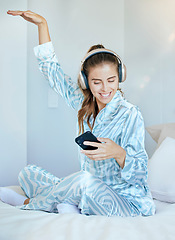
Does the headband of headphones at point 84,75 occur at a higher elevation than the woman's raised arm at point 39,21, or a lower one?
lower

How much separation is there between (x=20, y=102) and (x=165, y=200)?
4.90ft

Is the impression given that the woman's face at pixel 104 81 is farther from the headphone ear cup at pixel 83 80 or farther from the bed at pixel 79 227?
the bed at pixel 79 227

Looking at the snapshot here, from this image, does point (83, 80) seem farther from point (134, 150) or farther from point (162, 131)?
point (162, 131)

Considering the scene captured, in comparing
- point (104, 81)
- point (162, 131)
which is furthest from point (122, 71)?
point (162, 131)

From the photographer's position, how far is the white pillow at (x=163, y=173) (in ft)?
4.83

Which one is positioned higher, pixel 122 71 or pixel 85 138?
pixel 122 71

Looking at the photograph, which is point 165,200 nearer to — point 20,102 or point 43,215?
point 43,215

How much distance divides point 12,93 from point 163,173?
4.79 feet

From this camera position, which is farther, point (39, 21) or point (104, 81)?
point (39, 21)

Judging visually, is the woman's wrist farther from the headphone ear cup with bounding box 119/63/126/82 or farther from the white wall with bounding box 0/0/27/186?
the white wall with bounding box 0/0/27/186

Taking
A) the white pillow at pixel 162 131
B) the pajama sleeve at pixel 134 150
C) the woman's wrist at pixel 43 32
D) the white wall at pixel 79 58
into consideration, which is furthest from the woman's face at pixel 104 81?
the white wall at pixel 79 58

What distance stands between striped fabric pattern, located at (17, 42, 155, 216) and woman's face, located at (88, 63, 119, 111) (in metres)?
0.04

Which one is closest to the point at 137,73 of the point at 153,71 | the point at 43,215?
the point at 153,71

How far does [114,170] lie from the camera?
135cm
